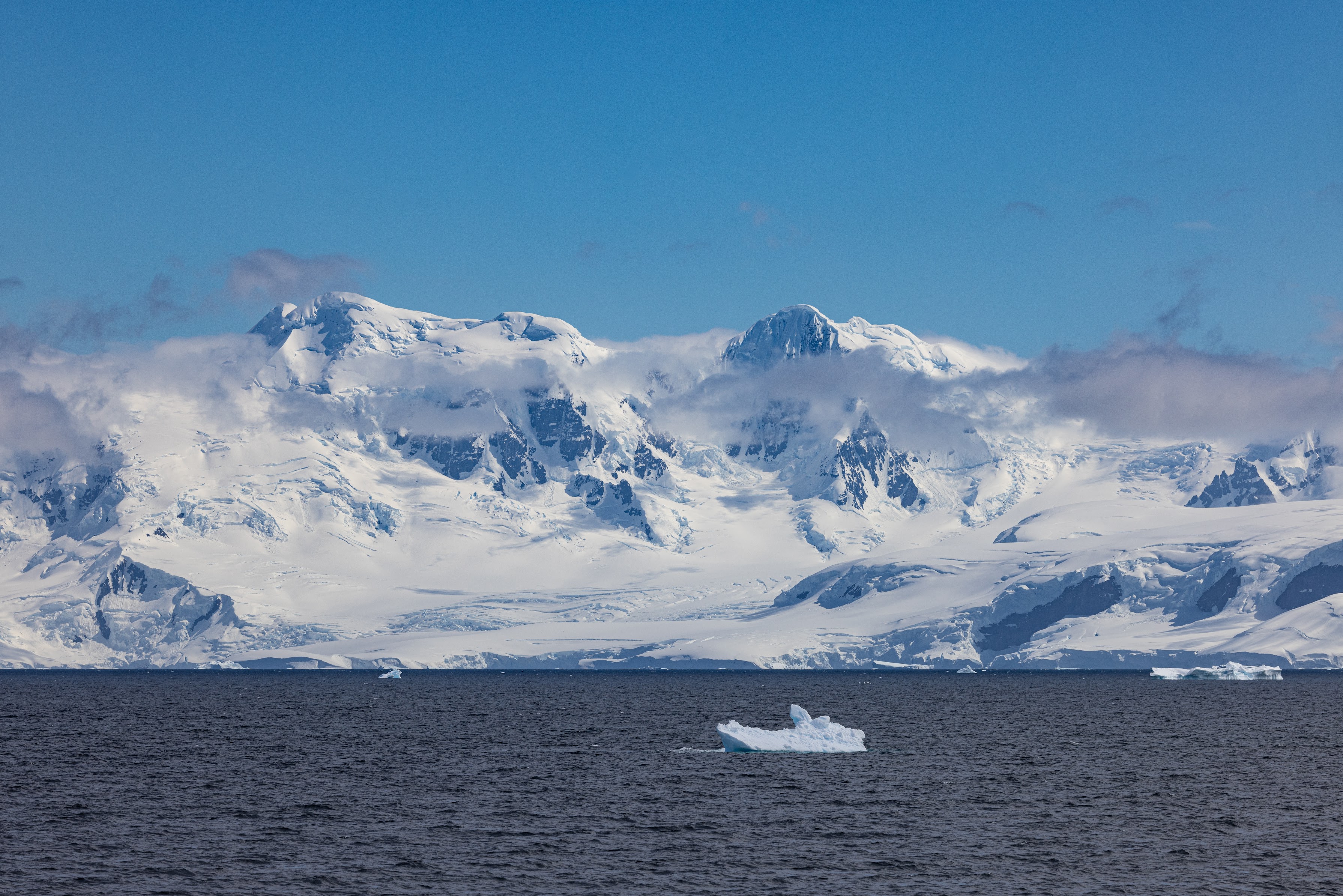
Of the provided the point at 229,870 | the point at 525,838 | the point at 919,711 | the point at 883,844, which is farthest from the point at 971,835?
the point at 919,711

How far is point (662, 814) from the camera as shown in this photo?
76.7 m

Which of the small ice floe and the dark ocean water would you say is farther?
the small ice floe

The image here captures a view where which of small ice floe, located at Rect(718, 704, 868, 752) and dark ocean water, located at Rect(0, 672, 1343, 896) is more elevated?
small ice floe, located at Rect(718, 704, 868, 752)

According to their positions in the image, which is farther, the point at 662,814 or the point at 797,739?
the point at 797,739

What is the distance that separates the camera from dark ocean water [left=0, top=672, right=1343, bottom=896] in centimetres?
5894

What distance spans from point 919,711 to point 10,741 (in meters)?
100

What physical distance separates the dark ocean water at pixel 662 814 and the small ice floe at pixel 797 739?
1.24 m

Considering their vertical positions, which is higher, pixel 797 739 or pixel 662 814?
pixel 797 739

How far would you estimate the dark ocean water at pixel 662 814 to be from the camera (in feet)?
193

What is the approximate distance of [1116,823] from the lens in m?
73.2

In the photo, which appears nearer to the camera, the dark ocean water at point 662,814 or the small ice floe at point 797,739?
the dark ocean water at point 662,814

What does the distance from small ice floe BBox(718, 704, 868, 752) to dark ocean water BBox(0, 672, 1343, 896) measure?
1.24 metres

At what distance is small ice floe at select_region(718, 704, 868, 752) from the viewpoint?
10825cm

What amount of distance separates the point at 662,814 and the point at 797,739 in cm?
3532
